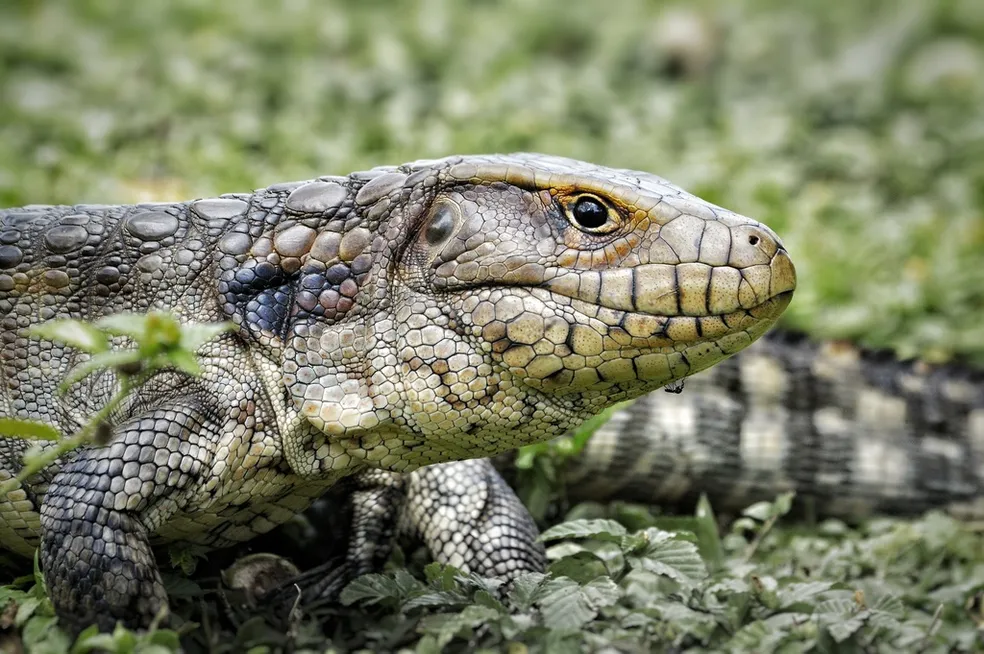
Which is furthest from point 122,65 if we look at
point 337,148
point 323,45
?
point 337,148

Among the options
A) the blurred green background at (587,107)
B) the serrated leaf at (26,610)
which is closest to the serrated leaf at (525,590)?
the serrated leaf at (26,610)

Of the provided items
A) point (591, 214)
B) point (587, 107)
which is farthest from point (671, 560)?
point (587, 107)

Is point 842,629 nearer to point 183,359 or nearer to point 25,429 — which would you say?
point 183,359

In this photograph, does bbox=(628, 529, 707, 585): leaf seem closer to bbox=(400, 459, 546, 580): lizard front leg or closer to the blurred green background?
bbox=(400, 459, 546, 580): lizard front leg

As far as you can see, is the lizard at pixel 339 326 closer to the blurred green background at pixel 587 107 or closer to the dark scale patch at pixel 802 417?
the dark scale patch at pixel 802 417

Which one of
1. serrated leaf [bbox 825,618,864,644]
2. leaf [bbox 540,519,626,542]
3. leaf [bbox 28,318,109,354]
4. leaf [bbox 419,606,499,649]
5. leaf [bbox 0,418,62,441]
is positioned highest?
leaf [bbox 28,318,109,354]

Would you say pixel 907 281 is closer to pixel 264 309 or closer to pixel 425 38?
pixel 425 38

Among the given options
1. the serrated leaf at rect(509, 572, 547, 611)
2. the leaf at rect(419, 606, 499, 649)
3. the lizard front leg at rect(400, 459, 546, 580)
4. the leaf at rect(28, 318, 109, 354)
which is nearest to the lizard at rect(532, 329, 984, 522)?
the lizard front leg at rect(400, 459, 546, 580)
